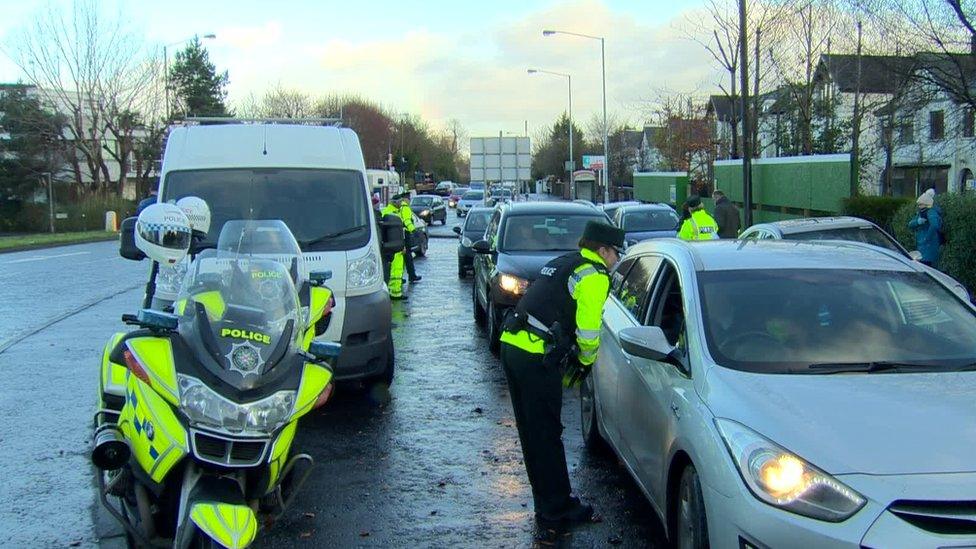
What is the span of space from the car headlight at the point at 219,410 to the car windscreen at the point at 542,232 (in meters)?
7.99

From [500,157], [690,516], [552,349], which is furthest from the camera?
[500,157]

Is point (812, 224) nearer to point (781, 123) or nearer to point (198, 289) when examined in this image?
point (198, 289)

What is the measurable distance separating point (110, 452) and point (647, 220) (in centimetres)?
1756

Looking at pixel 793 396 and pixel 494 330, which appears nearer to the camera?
pixel 793 396

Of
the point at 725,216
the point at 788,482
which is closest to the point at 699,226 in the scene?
the point at 725,216

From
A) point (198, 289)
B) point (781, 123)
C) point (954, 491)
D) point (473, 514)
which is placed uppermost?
point (781, 123)

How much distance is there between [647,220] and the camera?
20.7 metres

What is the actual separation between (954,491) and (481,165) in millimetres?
31191

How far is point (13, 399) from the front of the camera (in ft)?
28.5

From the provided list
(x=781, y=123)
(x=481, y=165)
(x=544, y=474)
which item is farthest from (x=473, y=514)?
(x=781, y=123)

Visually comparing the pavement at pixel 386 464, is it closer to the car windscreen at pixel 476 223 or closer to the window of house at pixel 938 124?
the car windscreen at pixel 476 223

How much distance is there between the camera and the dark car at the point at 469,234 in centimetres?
2039

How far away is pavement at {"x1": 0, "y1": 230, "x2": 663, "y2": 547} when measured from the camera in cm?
529

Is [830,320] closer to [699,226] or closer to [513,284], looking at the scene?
[513,284]
